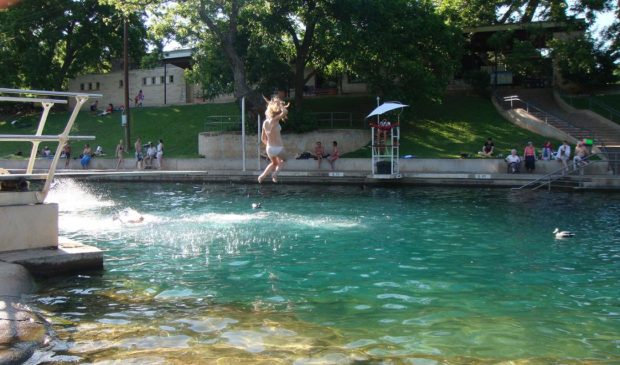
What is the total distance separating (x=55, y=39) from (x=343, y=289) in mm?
57301

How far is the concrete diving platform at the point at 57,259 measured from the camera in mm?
10602

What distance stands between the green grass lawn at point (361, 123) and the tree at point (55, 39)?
462 cm

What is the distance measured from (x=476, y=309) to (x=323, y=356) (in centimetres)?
329

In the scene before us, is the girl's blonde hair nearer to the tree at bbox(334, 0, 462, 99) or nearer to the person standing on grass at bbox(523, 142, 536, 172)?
the person standing on grass at bbox(523, 142, 536, 172)

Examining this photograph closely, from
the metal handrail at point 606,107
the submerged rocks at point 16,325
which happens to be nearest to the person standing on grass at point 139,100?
the metal handrail at point 606,107

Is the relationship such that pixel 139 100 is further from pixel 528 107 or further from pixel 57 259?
pixel 57 259

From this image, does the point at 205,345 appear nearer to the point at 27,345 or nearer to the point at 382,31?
the point at 27,345

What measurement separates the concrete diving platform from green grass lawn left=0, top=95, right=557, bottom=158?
87.3ft

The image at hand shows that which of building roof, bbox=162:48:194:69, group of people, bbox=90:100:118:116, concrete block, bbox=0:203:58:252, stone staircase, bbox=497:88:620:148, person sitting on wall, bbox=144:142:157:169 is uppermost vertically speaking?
building roof, bbox=162:48:194:69

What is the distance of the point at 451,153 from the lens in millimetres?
35750

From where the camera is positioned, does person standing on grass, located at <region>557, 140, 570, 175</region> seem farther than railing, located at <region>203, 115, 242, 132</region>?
No

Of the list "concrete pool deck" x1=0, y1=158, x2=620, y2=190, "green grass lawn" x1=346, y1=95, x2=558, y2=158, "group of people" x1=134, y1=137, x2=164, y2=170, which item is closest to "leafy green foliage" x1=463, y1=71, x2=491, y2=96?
"green grass lawn" x1=346, y1=95, x2=558, y2=158

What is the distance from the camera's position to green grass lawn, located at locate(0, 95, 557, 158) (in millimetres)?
37816

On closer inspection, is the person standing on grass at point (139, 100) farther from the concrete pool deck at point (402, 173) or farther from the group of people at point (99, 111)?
the concrete pool deck at point (402, 173)
